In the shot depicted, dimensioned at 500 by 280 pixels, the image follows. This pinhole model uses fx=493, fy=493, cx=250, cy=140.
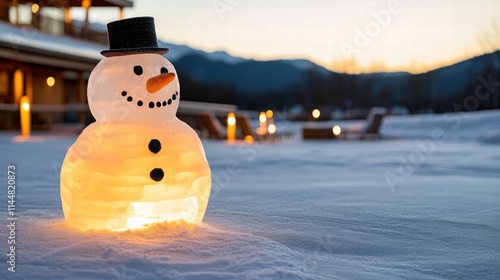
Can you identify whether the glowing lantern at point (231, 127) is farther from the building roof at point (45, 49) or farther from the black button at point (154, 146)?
the black button at point (154, 146)

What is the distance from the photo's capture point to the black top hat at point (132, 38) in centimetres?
286

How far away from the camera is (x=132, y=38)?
288 cm

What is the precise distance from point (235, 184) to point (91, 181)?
316 centimetres

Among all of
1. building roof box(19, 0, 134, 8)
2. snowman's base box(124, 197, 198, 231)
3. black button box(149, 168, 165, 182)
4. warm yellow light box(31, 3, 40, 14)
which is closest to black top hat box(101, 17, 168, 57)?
black button box(149, 168, 165, 182)

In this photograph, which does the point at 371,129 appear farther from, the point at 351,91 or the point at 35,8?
the point at 351,91

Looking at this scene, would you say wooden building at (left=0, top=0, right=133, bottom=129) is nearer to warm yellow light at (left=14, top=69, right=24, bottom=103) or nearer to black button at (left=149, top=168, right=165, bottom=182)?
warm yellow light at (left=14, top=69, right=24, bottom=103)

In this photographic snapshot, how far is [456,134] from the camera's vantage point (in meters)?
17.5

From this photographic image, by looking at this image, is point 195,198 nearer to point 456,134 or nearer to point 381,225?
point 381,225

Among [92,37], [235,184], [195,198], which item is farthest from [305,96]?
[195,198]

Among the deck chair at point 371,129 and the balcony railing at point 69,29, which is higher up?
the balcony railing at point 69,29

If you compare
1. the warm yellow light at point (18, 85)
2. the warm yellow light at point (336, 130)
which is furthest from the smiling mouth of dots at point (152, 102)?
the warm yellow light at point (18, 85)

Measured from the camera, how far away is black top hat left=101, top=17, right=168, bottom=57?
2.86 meters

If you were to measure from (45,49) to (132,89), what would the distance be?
1857cm

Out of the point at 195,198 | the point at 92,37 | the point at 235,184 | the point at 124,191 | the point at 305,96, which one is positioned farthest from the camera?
the point at 305,96
